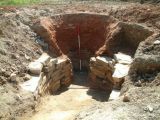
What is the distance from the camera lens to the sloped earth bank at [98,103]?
799 cm

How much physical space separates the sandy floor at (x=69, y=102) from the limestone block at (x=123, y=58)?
1641 mm

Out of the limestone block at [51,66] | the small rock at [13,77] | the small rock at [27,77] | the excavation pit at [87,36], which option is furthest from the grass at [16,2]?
the small rock at [13,77]

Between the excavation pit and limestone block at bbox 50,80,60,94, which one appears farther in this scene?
the excavation pit

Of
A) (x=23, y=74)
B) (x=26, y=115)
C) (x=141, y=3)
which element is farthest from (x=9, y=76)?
(x=141, y=3)

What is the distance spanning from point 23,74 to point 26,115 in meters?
2.01

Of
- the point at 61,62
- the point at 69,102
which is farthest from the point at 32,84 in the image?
the point at 61,62

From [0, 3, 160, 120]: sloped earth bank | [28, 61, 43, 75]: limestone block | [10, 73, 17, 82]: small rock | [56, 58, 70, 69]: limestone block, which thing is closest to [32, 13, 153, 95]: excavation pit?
[56, 58, 70, 69]: limestone block

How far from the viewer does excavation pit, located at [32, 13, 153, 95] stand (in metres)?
13.6

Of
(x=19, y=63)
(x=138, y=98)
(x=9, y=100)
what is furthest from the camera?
(x=19, y=63)

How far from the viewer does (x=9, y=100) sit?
32.8 ft

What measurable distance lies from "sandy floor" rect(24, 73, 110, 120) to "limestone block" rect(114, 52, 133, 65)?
5.38 ft

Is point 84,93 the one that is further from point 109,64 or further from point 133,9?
point 133,9

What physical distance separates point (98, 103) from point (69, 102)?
346 centimetres

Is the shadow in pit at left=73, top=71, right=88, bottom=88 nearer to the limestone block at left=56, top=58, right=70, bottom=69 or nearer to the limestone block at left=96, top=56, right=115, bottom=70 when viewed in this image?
the limestone block at left=56, top=58, right=70, bottom=69
